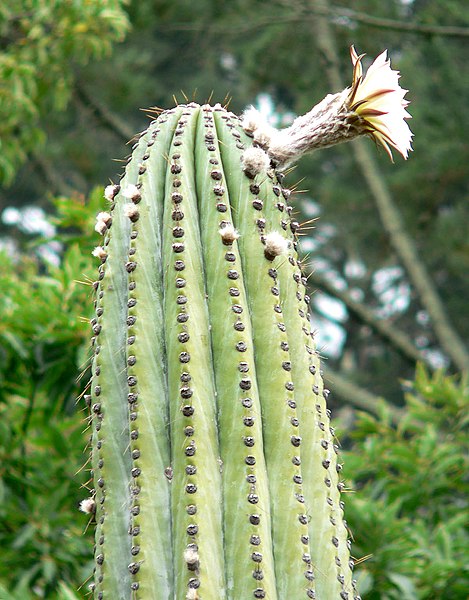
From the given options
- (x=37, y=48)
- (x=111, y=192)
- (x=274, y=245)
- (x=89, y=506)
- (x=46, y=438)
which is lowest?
(x=89, y=506)

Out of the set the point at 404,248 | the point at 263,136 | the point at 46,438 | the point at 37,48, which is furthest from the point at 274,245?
the point at 404,248

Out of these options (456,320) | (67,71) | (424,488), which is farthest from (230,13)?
(424,488)

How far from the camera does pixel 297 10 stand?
761 cm

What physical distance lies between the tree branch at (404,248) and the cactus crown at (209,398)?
216 inches

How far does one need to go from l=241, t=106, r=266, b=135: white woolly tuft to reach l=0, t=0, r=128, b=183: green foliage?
308 cm

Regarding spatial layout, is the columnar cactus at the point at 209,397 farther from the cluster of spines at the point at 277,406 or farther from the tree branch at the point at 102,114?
the tree branch at the point at 102,114

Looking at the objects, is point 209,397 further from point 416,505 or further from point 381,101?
point 416,505

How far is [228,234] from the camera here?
184 cm

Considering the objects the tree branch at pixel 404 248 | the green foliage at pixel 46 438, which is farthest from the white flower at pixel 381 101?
the tree branch at pixel 404 248

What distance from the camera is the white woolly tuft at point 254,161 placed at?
194cm

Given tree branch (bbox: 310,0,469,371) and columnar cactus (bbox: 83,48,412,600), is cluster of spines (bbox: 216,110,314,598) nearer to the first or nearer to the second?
columnar cactus (bbox: 83,48,412,600)

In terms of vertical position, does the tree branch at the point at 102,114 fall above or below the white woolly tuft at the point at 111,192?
above

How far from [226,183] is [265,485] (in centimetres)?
69

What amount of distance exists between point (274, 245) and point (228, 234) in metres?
0.11
